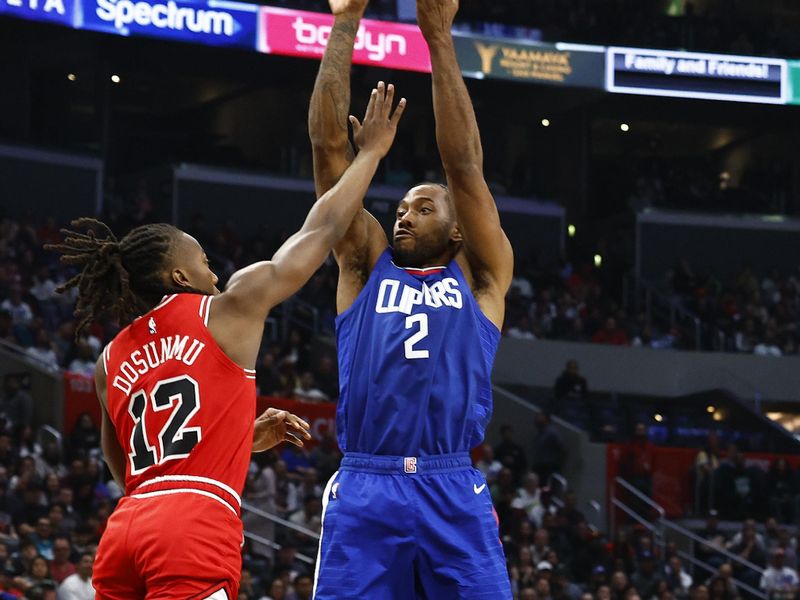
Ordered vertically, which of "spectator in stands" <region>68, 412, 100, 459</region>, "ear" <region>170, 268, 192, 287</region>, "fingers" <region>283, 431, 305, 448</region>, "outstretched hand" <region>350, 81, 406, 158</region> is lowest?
"spectator in stands" <region>68, 412, 100, 459</region>

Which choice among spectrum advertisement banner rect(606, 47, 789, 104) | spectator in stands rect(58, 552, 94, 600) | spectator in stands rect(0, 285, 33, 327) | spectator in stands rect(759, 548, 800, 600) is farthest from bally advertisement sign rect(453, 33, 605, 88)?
spectator in stands rect(58, 552, 94, 600)

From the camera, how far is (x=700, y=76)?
25.2 meters

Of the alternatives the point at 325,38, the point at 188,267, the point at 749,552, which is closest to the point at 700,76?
the point at 325,38

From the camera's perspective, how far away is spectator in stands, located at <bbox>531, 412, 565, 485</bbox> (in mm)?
18812

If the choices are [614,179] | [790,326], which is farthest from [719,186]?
[790,326]

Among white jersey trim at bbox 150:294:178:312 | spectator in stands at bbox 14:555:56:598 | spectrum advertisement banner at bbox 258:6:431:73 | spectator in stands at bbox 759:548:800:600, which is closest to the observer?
white jersey trim at bbox 150:294:178:312

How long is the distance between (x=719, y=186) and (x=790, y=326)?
539cm

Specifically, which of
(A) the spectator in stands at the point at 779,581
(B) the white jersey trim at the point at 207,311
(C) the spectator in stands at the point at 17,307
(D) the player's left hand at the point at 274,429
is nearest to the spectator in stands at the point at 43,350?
(C) the spectator in stands at the point at 17,307

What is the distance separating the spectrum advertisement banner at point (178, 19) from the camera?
20781 millimetres

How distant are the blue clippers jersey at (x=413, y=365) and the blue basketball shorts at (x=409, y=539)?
98mm

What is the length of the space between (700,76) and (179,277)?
21710mm

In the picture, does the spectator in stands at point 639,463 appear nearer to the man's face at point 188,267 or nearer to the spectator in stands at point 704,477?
the spectator in stands at point 704,477

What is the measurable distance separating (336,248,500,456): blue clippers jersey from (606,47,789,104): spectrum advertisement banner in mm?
20265

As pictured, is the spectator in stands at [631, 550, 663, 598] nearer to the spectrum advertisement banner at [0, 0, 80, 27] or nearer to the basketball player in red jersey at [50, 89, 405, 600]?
the spectrum advertisement banner at [0, 0, 80, 27]
